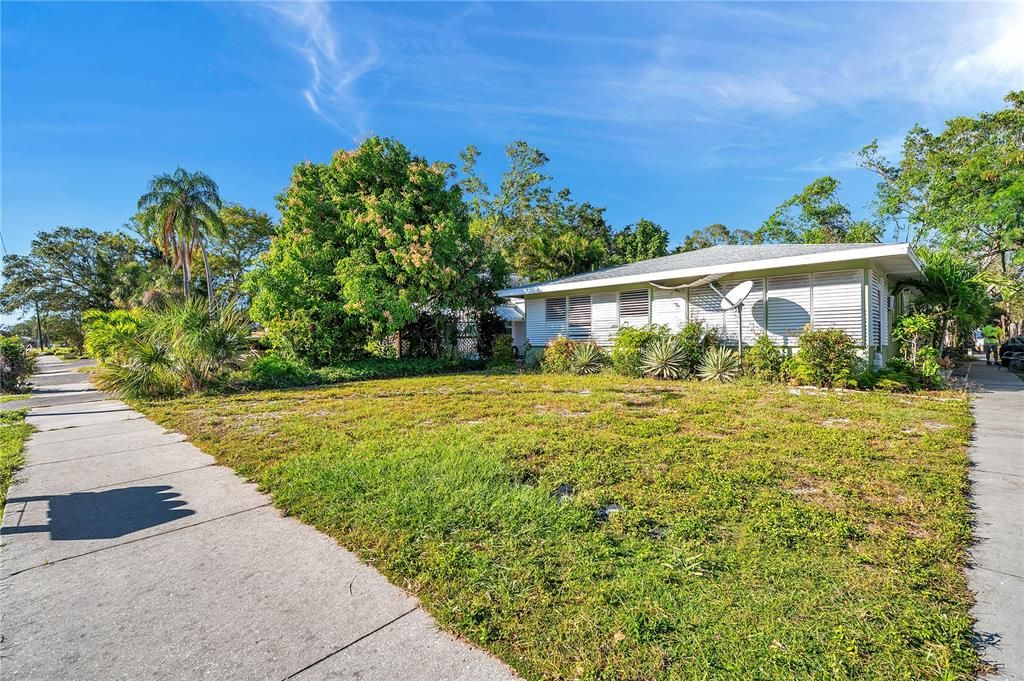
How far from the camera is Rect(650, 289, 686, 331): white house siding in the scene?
13.0 metres

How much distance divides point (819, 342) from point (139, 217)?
1293 inches

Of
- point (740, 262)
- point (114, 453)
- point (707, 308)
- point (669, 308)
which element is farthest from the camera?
point (669, 308)

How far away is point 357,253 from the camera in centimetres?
1400

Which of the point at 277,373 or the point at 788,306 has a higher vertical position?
the point at 788,306

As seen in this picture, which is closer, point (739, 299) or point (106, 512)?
point (106, 512)

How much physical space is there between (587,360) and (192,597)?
11.4 m

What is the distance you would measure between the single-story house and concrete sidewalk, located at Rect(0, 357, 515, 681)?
11.2 meters

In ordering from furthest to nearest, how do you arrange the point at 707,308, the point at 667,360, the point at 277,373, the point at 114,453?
the point at 707,308 < the point at 277,373 < the point at 667,360 < the point at 114,453

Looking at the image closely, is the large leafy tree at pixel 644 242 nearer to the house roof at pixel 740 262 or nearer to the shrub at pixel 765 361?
the house roof at pixel 740 262

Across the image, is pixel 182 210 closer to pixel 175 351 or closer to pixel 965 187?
pixel 175 351

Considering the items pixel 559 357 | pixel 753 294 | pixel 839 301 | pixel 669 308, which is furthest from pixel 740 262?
pixel 559 357

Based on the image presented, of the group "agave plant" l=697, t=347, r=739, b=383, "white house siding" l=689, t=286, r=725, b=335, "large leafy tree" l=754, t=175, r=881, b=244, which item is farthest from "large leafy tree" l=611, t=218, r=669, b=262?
"agave plant" l=697, t=347, r=739, b=383

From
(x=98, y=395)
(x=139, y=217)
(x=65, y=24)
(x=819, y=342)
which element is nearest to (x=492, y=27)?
(x=65, y=24)

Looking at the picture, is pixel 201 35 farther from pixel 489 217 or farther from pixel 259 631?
pixel 489 217
